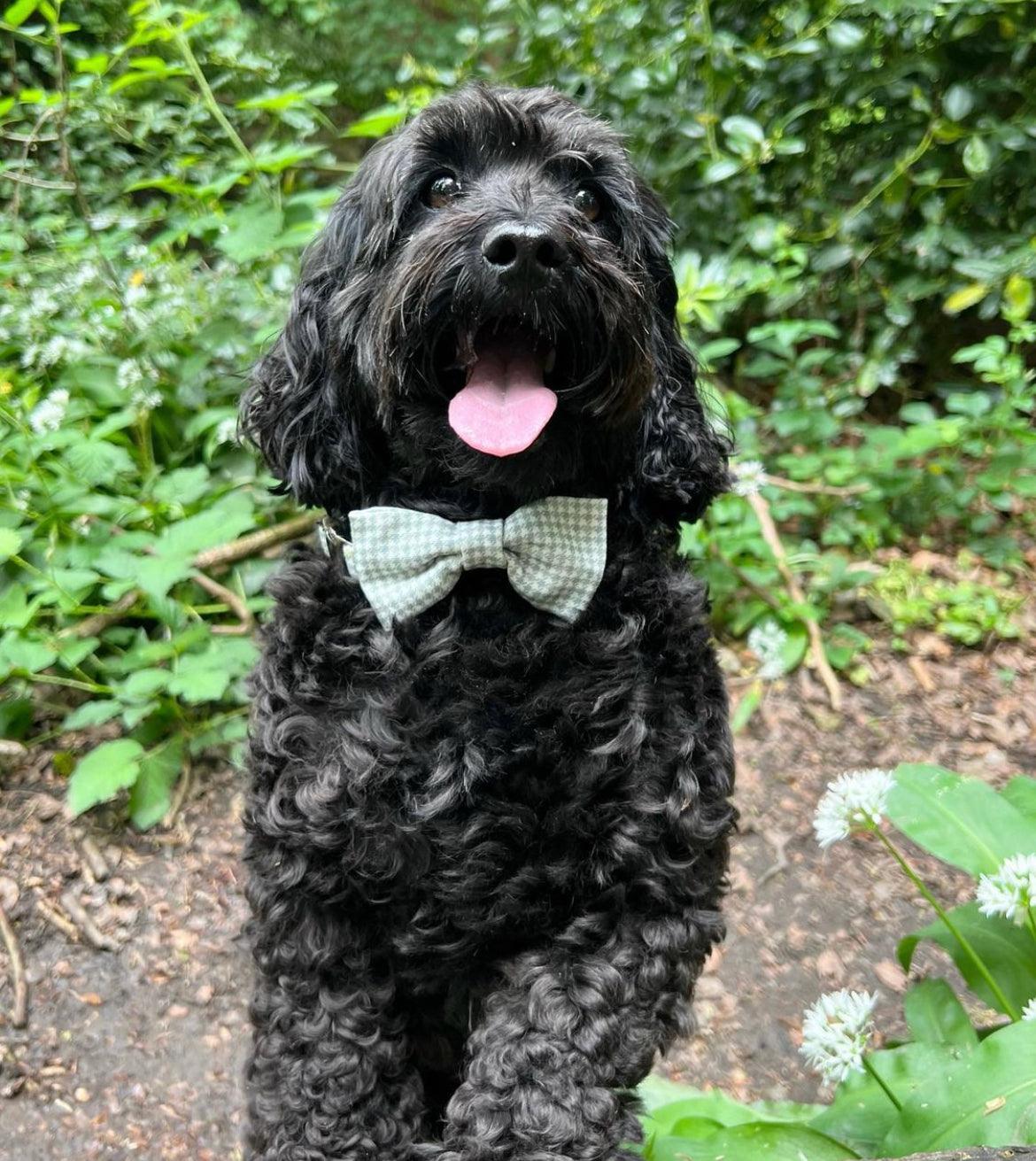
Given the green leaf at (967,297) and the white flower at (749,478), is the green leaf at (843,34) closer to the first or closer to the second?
the green leaf at (967,297)

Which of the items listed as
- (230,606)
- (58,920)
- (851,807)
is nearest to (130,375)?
(230,606)

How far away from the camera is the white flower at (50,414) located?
10.5 ft

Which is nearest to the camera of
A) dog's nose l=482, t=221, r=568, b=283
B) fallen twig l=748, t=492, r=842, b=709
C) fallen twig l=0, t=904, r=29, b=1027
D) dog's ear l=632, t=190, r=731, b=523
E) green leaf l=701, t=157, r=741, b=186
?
dog's nose l=482, t=221, r=568, b=283

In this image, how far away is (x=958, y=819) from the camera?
211 cm

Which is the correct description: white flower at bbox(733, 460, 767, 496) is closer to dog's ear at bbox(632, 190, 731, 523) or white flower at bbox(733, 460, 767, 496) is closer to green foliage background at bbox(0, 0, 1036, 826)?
green foliage background at bbox(0, 0, 1036, 826)

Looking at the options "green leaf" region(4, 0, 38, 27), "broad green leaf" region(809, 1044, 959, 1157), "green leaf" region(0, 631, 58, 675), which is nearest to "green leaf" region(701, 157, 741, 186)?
"green leaf" region(4, 0, 38, 27)

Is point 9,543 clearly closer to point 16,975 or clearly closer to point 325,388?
point 16,975

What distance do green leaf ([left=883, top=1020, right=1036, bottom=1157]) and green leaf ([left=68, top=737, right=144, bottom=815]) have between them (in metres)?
2.15

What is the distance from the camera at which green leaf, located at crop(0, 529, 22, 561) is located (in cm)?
286

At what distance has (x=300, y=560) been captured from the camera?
209 cm

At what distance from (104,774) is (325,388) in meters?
1.55

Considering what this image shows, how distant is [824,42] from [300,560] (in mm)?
3889

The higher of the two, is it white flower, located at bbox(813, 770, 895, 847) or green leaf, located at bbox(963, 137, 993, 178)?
white flower, located at bbox(813, 770, 895, 847)

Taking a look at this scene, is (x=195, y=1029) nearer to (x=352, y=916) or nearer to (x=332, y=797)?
(x=352, y=916)
